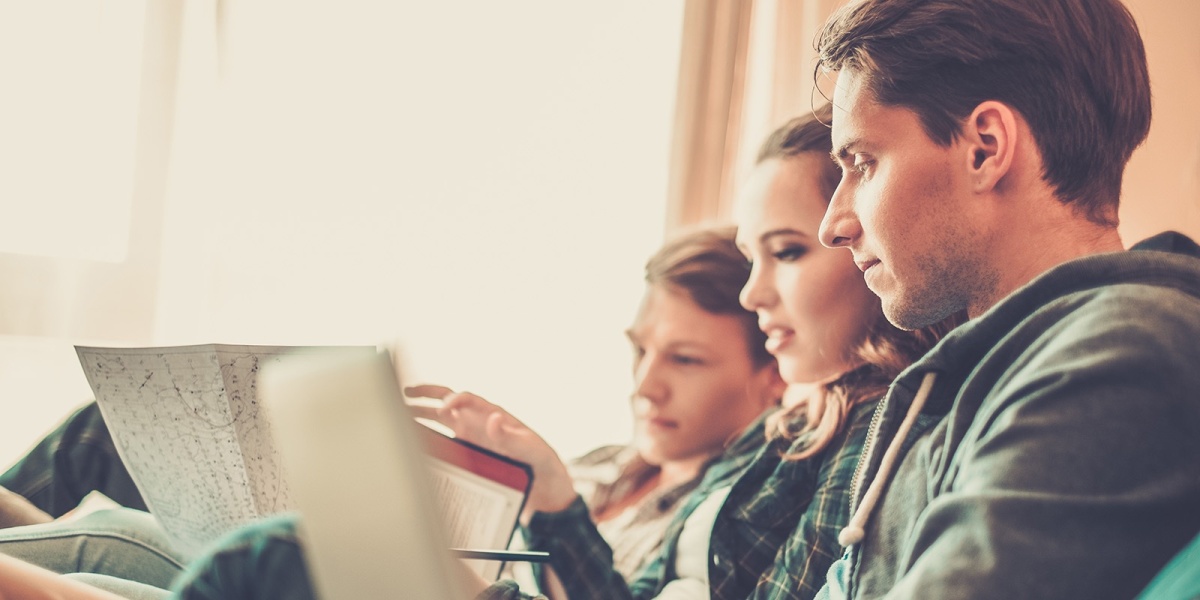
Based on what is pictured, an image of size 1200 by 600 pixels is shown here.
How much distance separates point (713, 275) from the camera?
1.37 meters

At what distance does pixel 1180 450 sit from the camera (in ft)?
1.54

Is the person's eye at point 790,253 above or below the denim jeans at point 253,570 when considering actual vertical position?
above

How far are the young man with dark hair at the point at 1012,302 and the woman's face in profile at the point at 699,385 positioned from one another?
0.53 metres

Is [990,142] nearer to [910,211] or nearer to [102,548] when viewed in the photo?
[910,211]

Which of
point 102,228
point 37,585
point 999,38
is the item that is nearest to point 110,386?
point 37,585

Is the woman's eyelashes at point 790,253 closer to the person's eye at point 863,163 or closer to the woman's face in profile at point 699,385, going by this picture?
the woman's face in profile at point 699,385

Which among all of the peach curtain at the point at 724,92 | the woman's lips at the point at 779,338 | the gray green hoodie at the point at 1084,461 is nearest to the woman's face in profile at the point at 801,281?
the woman's lips at the point at 779,338

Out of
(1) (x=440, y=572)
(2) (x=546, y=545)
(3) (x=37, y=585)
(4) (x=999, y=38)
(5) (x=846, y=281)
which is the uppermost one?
(4) (x=999, y=38)

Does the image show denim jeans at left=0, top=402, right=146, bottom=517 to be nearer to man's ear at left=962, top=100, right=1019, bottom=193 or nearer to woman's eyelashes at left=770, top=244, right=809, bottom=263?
woman's eyelashes at left=770, top=244, right=809, bottom=263

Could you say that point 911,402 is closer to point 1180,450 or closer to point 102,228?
point 1180,450

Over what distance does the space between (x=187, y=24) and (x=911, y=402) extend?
1.55 m

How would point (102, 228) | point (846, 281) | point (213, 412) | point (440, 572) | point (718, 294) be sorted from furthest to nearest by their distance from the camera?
point (102, 228) < point (718, 294) < point (846, 281) < point (213, 412) < point (440, 572)

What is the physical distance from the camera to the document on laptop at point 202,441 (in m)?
0.81

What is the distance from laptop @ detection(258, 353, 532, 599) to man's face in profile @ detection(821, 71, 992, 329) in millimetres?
416
